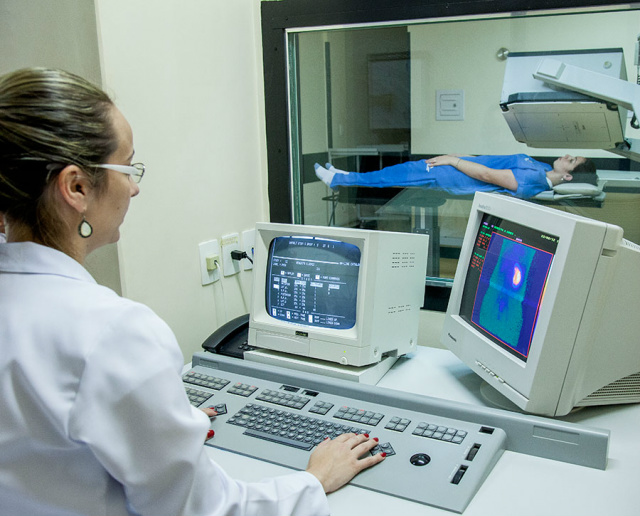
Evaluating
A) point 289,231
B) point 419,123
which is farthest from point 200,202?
point 419,123

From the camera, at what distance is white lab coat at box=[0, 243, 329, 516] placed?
0.81 meters

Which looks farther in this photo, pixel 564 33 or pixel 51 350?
pixel 564 33

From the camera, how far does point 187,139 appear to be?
1.84m

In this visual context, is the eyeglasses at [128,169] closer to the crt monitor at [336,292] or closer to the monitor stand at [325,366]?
the crt monitor at [336,292]

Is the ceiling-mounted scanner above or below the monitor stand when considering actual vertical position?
above

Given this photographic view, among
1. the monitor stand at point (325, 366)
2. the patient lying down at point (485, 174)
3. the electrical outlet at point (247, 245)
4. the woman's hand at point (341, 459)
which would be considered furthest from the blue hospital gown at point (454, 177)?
the woman's hand at point (341, 459)

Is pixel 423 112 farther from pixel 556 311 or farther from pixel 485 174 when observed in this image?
pixel 556 311

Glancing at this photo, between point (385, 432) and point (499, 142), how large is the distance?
0.95 m

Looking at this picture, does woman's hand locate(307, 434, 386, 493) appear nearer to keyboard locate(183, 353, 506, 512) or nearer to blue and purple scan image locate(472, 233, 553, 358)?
keyboard locate(183, 353, 506, 512)

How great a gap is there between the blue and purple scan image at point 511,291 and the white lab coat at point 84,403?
2.52 ft

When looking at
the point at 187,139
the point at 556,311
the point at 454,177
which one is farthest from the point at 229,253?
the point at 556,311

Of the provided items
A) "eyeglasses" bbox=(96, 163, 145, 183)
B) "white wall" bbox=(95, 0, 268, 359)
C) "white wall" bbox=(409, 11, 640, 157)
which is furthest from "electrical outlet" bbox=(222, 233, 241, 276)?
"eyeglasses" bbox=(96, 163, 145, 183)

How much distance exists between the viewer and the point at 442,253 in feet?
6.46

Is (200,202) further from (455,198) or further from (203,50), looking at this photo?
(455,198)
